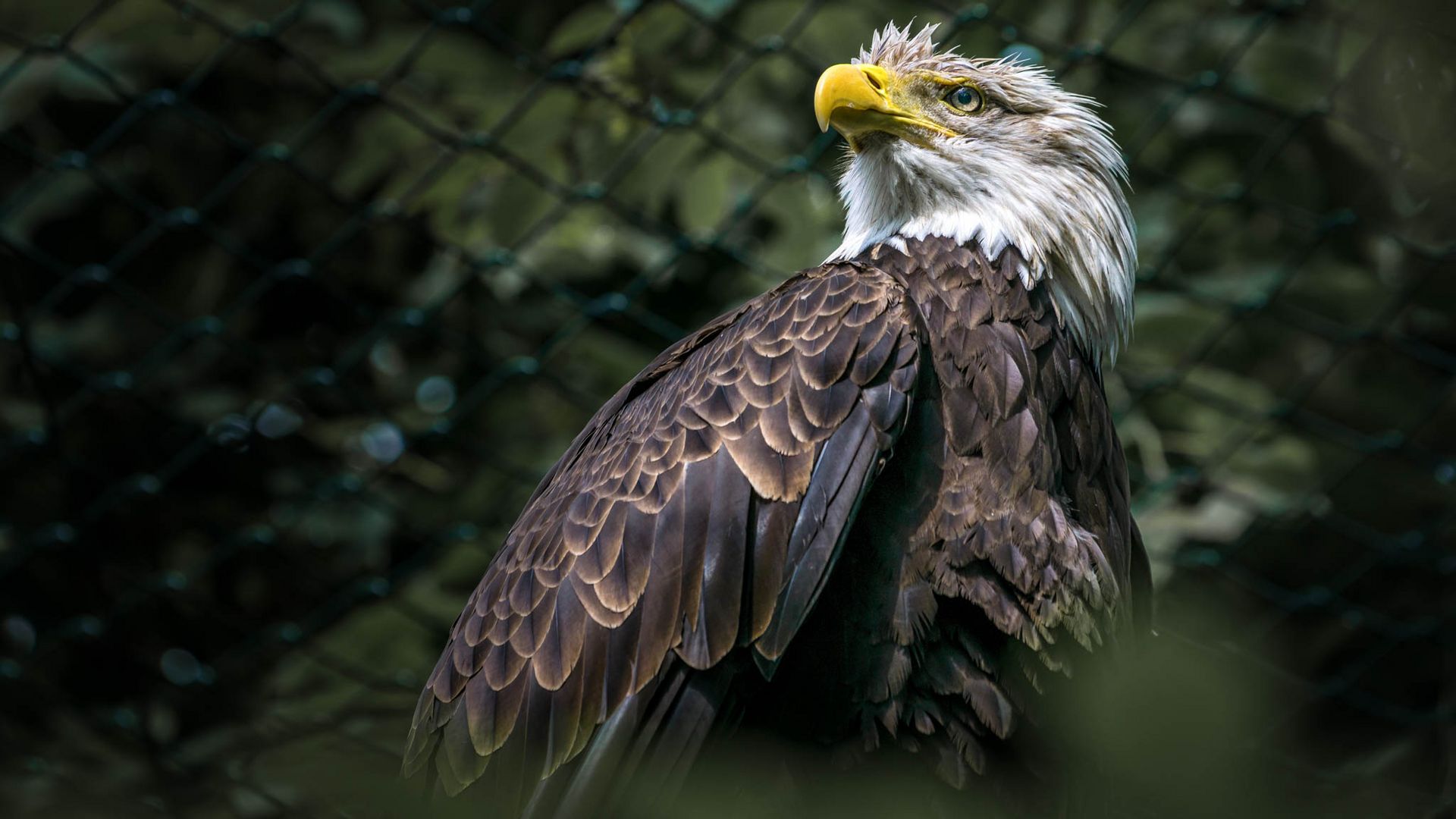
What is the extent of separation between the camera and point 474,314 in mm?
3869

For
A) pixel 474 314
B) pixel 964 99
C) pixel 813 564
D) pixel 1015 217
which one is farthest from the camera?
pixel 474 314

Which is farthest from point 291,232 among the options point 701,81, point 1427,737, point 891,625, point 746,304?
point 1427,737

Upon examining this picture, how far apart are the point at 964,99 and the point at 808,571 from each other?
3.32 feet

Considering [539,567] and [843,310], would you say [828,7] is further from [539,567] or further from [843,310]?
[539,567]

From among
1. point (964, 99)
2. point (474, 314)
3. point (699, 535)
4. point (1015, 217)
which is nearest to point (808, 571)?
point (699, 535)

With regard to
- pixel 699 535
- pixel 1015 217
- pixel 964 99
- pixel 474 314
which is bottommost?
pixel 699 535

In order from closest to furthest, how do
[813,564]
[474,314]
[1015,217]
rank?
1. [813,564]
2. [1015,217]
3. [474,314]

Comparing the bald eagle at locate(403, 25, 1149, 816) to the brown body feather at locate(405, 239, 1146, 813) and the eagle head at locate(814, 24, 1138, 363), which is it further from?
the eagle head at locate(814, 24, 1138, 363)

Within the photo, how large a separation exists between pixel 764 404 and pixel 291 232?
245 centimetres

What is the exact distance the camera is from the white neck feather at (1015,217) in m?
2.36

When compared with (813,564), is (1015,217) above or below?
above

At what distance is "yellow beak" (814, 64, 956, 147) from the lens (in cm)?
235

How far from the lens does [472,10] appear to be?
3.46m

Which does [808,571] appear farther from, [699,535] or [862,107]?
[862,107]
